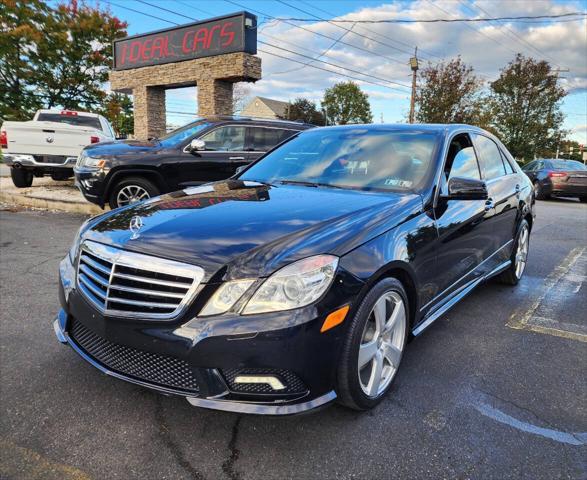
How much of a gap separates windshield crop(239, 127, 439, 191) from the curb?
6.24 metres

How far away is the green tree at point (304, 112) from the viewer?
66312 millimetres

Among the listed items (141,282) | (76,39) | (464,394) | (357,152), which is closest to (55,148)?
(357,152)

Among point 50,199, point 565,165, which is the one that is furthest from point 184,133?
point 565,165

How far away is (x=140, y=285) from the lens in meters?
2.14

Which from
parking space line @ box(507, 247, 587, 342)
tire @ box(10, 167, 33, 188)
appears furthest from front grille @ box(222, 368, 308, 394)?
tire @ box(10, 167, 33, 188)

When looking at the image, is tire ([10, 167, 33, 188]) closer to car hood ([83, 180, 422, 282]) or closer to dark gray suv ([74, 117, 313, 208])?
dark gray suv ([74, 117, 313, 208])

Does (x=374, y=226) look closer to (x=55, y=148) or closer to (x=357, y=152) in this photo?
(x=357, y=152)

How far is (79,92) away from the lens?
74.9 ft

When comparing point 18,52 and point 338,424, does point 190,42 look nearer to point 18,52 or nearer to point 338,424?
point 18,52

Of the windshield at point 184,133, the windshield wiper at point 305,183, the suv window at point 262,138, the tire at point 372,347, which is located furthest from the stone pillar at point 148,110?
the tire at point 372,347

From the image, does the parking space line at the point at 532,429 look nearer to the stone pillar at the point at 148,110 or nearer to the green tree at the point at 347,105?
the stone pillar at the point at 148,110

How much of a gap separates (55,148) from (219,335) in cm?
942

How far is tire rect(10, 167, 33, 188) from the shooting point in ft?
35.6

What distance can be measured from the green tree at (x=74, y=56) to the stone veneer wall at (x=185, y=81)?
263 inches
